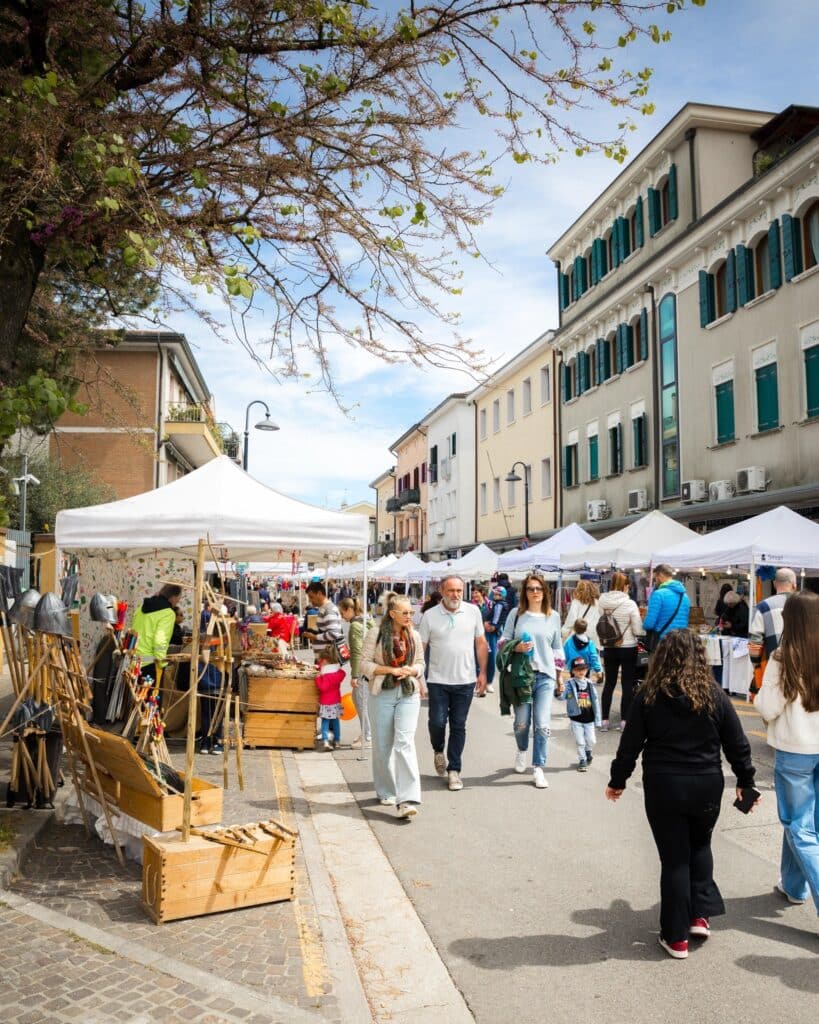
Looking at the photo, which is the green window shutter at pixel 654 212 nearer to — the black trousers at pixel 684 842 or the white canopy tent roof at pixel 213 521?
the white canopy tent roof at pixel 213 521

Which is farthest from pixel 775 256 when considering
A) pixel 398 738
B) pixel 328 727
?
pixel 398 738

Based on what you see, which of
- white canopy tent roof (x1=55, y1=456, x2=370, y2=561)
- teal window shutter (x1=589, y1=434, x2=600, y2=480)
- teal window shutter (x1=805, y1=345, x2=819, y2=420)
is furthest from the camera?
teal window shutter (x1=589, y1=434, x2=600, y2=480)

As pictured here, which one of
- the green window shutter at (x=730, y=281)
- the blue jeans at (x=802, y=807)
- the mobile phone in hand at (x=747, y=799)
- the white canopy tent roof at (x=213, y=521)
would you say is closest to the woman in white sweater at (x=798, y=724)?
the blue jeans at (x=802, y=807)

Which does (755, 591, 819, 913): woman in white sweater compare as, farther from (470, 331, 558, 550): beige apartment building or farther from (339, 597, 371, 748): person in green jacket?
(470, 331, 558, 550): beige apartment building

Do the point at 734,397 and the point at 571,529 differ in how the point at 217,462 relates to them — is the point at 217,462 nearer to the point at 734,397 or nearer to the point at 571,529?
the point at 571,529

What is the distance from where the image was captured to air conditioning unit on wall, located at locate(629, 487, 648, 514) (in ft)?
82.3

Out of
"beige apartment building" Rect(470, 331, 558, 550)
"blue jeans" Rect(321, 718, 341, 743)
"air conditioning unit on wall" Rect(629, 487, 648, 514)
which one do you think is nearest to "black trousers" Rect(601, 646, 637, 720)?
"blue jeans" Rect(321, 718, 341, 743)

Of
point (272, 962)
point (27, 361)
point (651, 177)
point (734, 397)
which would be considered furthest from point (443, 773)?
point (651, 177)

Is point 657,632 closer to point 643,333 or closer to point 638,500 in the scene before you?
point 638,500

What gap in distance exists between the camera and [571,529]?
20719 millimetres

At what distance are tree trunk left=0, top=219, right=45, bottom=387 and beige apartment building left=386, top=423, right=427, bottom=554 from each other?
50.8m

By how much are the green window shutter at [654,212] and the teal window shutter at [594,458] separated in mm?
6943

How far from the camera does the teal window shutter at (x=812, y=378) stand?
17875 millimetres

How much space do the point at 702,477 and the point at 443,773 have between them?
16.0 m
